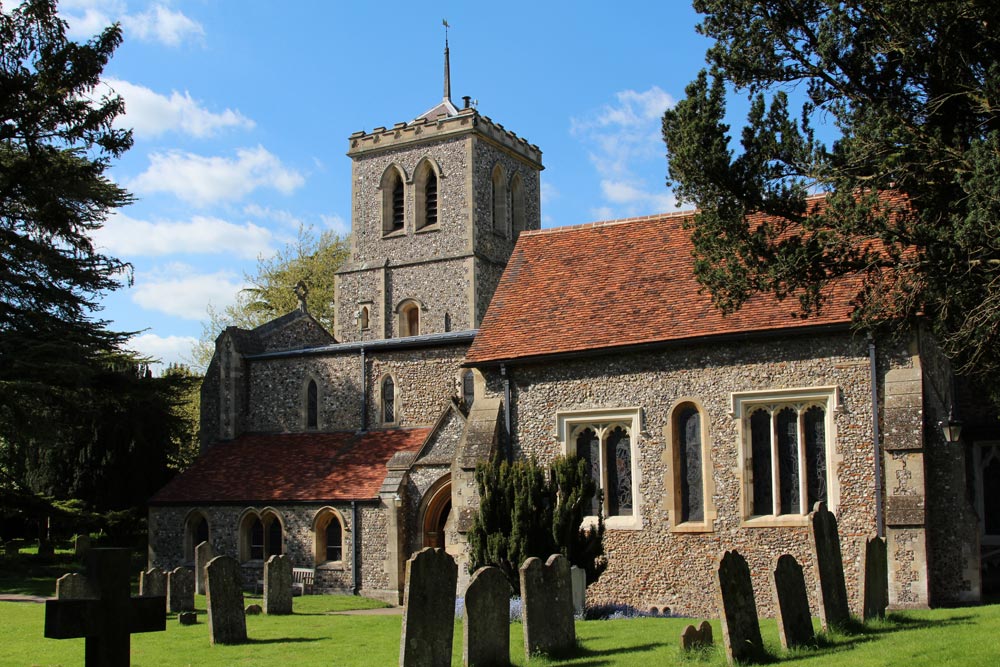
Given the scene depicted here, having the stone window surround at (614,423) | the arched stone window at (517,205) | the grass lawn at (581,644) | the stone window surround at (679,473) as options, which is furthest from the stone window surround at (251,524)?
the arched stone window at (517,205)

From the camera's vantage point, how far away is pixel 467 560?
18.6 metres

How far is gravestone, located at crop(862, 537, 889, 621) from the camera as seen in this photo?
13.2m

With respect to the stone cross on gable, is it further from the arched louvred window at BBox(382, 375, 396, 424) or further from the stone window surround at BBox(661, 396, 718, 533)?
the arched louvred window at BBox(382, 375, 396, 424)

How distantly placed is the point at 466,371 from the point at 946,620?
15064 millimetres

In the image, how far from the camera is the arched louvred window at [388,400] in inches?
1114

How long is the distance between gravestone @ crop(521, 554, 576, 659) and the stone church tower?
23.9 m

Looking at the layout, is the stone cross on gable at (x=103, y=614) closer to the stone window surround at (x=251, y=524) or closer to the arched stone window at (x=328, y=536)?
the arched stone window at (x=328, y=536)

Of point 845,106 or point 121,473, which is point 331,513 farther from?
point 845,106

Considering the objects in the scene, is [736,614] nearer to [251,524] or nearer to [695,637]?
[695,637]

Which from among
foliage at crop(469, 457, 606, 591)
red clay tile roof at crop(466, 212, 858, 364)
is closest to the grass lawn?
foliage at crop(469, 457, 606, 591)

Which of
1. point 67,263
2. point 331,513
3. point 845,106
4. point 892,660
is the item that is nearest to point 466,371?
point 331,513

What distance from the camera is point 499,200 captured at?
39938mm

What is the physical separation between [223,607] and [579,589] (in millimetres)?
5345

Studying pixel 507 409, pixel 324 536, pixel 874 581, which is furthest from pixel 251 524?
pixel 874 581
